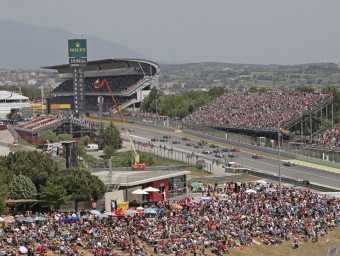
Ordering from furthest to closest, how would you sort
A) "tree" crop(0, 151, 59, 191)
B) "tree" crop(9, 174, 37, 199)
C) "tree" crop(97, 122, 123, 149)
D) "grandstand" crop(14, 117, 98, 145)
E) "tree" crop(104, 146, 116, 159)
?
"grandstand" crop(14, 117, 98, 145), "tree" crop(97, 122, 123, 149), "tree" crop(104, 146, 116, 159), "tree" crop(0, 151, 59, 191), "tree" crop(9, 174, 37, 199)

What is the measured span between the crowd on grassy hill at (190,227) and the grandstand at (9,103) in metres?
119

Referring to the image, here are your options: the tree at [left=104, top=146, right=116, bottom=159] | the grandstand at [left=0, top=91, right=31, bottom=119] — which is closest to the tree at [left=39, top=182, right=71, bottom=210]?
the tree at [left=104, top=146, right=116, bottom=159]

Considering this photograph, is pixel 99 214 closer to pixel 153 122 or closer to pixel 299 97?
pixel 299 97

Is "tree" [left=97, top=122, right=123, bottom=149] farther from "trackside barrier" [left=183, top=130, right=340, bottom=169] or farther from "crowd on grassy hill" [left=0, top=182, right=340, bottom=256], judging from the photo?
"crowd on grassy hill" [left=0, top=182, right=340, bottom=256]

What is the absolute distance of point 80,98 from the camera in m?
130

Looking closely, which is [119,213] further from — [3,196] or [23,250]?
[23,250]

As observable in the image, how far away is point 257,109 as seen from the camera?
11825cm

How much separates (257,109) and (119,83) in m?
61.2

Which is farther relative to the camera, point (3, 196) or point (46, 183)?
point (46, 183)

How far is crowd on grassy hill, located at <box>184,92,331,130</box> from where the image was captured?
10956 cm

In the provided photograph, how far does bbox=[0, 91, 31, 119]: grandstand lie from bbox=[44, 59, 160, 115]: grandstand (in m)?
9.19

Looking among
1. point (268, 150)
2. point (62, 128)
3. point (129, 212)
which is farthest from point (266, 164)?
point (129, 212)

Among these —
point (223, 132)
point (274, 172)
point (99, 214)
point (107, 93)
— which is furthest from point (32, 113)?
point (99, 214)

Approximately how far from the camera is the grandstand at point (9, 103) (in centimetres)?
16734
